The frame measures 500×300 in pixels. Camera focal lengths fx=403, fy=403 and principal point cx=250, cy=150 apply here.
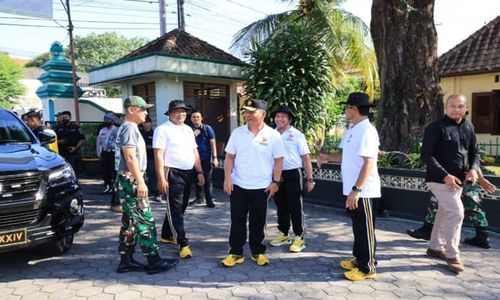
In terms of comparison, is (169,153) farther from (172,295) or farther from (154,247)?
(172,295)

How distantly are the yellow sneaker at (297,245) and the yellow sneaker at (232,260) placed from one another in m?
0.67

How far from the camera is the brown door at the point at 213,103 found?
1080cm

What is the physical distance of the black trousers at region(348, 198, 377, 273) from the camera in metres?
3.83

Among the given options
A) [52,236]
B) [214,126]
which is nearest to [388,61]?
[214,126]

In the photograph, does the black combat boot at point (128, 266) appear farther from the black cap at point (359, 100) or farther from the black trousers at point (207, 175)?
the black trousers at point (207, 175)

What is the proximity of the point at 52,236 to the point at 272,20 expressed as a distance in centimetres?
1129

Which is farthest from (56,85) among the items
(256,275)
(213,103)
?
(256,275)

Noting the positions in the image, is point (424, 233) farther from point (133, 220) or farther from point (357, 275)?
point (133, 220)

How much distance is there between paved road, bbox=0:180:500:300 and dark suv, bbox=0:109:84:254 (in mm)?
384

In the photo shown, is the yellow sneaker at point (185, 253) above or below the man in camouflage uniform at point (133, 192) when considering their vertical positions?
below

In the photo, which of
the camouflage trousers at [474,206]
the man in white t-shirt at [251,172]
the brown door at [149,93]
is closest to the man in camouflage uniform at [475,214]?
the camouflage trousers at [474,206]

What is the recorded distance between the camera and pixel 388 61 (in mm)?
7555

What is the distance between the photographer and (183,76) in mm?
10094

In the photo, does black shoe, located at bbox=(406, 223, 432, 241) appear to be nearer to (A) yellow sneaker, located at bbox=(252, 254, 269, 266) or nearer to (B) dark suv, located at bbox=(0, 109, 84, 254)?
(A) yellow sneaker, located at bbox=(252, 254, 269, 266)
